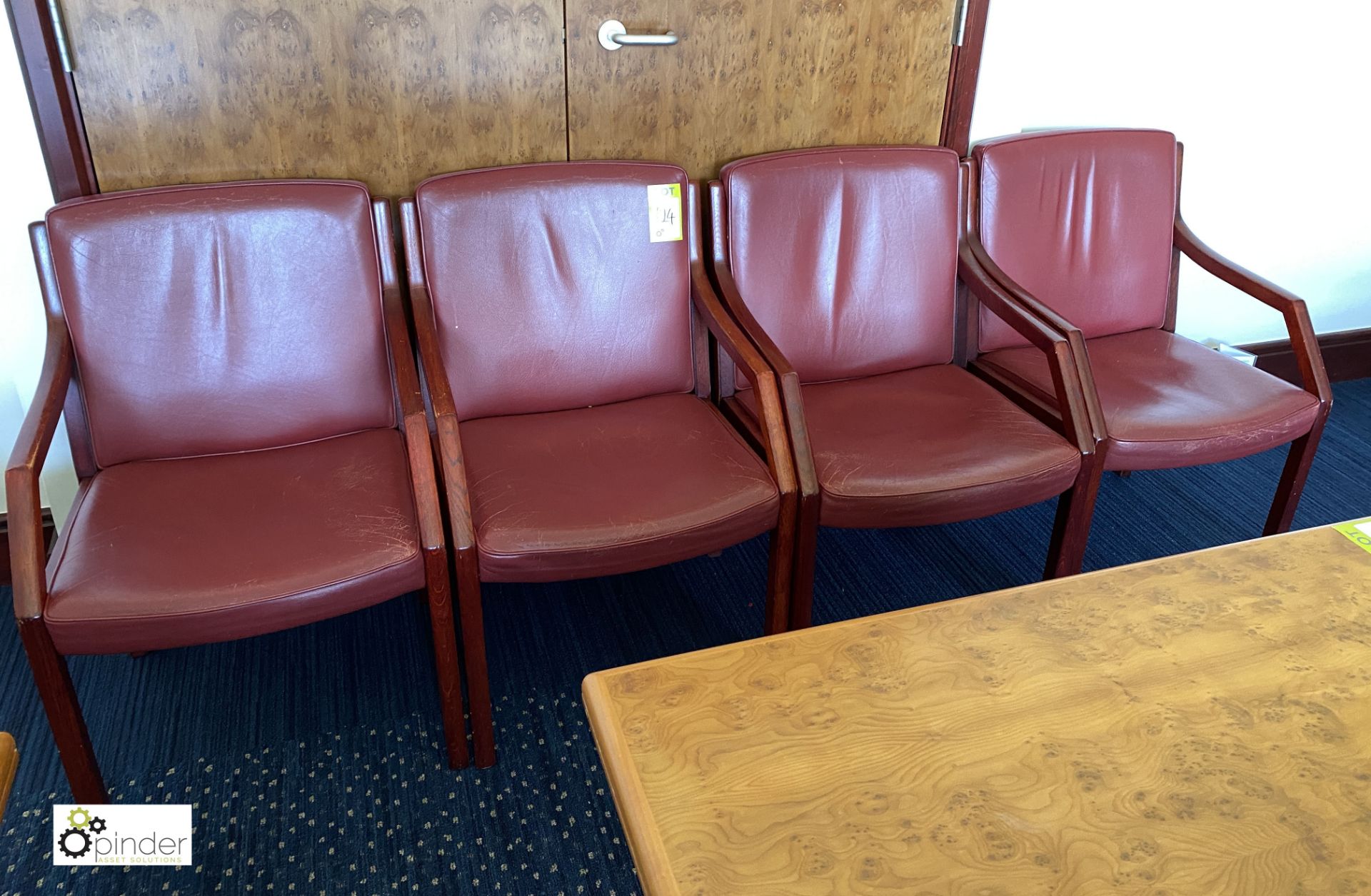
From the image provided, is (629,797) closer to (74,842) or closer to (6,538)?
(74,842)

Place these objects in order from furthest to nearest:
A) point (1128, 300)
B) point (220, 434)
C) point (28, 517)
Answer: point (1128, 300), point (220, 434), point (28, 517)

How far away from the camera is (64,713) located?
1.51m

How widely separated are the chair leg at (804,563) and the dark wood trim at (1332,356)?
6.27ft

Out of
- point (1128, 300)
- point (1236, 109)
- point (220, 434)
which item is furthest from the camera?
point (1236, 109)

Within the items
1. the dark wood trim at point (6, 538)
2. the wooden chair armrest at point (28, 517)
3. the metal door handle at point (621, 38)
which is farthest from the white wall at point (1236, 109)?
the dark wood trim at point (6, 538)

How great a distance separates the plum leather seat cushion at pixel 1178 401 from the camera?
6.46ft

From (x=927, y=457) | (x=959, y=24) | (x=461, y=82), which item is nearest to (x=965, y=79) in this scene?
(x=959, y=24)

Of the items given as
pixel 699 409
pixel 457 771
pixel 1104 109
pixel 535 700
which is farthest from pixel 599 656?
pixel 1104 109

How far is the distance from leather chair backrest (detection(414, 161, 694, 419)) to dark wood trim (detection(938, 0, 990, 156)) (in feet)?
2.35

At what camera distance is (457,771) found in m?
1.76

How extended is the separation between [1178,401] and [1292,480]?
384 mm

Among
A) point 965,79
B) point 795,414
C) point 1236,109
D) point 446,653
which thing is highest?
point 965,79

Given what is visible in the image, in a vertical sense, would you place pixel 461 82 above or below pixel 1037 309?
above

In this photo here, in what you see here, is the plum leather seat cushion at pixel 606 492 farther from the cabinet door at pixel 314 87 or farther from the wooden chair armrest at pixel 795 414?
the cabinet door at pixel 314 87
